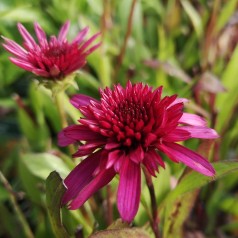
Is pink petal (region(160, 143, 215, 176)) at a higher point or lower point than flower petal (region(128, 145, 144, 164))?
lower

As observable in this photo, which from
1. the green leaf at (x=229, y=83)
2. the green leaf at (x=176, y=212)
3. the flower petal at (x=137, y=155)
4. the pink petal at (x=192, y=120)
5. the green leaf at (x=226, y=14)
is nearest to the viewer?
the flower petal at (x=137, y=155)

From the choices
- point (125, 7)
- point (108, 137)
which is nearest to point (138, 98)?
point (108, 137)

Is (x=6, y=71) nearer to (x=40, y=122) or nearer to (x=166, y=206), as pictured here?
(x=40, y=122)

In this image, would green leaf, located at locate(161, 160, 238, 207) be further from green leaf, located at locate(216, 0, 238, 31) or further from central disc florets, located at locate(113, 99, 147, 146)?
green leaf, located at locate(216, 0, 238, 31)

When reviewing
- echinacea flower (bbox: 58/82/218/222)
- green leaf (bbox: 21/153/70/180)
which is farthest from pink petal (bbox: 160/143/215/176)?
green leaf (bbox: 21/153/70/180)

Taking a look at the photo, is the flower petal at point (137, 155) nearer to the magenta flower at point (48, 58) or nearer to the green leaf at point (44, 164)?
the magenta flower at point (48, 58)

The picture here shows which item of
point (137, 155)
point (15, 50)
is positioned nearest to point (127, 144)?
point (137, 155)

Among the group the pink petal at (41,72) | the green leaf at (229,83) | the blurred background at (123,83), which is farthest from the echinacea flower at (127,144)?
the green leaf at (229,83)
